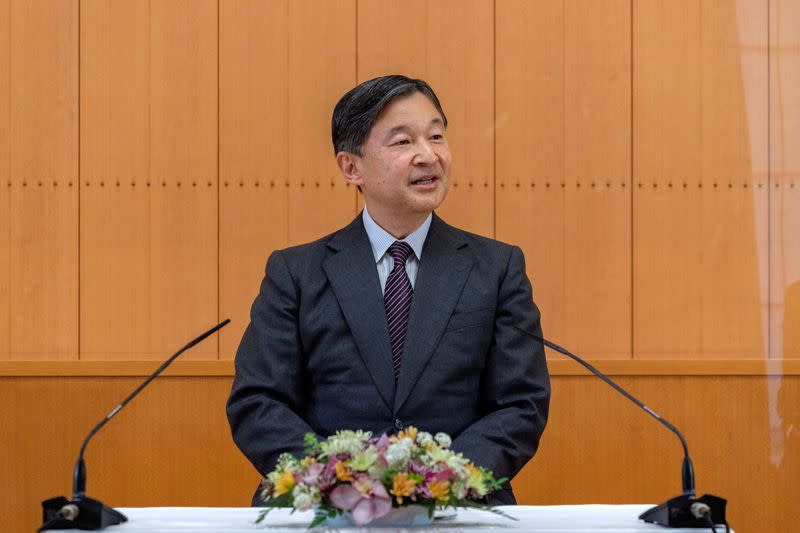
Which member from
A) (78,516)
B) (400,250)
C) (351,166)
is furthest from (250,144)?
(78,516)

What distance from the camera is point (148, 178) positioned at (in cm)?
390

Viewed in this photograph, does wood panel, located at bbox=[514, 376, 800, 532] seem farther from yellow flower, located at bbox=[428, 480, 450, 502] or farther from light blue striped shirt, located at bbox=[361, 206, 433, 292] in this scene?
yellow flower, located at bbox=[428, 480, 450, 502]

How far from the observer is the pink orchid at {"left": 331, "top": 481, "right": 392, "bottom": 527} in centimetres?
181

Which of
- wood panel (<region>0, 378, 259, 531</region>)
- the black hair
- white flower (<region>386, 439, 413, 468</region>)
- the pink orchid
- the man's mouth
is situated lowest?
wood panel (<region>0, 378, 259, 531</region>)

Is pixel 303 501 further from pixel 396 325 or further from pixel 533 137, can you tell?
pixel 533 137

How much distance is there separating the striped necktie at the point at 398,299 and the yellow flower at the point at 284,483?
77 cm

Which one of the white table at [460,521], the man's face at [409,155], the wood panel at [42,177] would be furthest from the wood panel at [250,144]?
the white table at [460,521]

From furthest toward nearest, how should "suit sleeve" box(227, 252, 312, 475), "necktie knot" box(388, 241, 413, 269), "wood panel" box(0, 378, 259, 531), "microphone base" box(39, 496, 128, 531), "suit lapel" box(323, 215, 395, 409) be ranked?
"wood panel" box(0, 378, 259, 531), "necktie knot" box(388, 241, 413, 269), "suit lapel" box(323, 215, 395, 409), "suit sleeve" box(227, 252, 312, 475), "microphone base" box(39, 496, 128, 531)

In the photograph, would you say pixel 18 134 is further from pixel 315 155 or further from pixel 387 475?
pixel 387 475

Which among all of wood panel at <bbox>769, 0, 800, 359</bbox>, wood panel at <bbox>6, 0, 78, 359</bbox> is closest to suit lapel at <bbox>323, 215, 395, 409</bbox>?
wood panel at <bbox>6, 0, 78, 359</bbox>

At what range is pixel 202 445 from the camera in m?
3.89

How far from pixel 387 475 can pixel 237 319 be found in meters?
2.14

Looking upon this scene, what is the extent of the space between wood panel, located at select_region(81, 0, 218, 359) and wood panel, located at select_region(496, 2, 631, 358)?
983 millimetres

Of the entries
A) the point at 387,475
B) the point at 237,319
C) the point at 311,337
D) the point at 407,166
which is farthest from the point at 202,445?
the point at 387,475
